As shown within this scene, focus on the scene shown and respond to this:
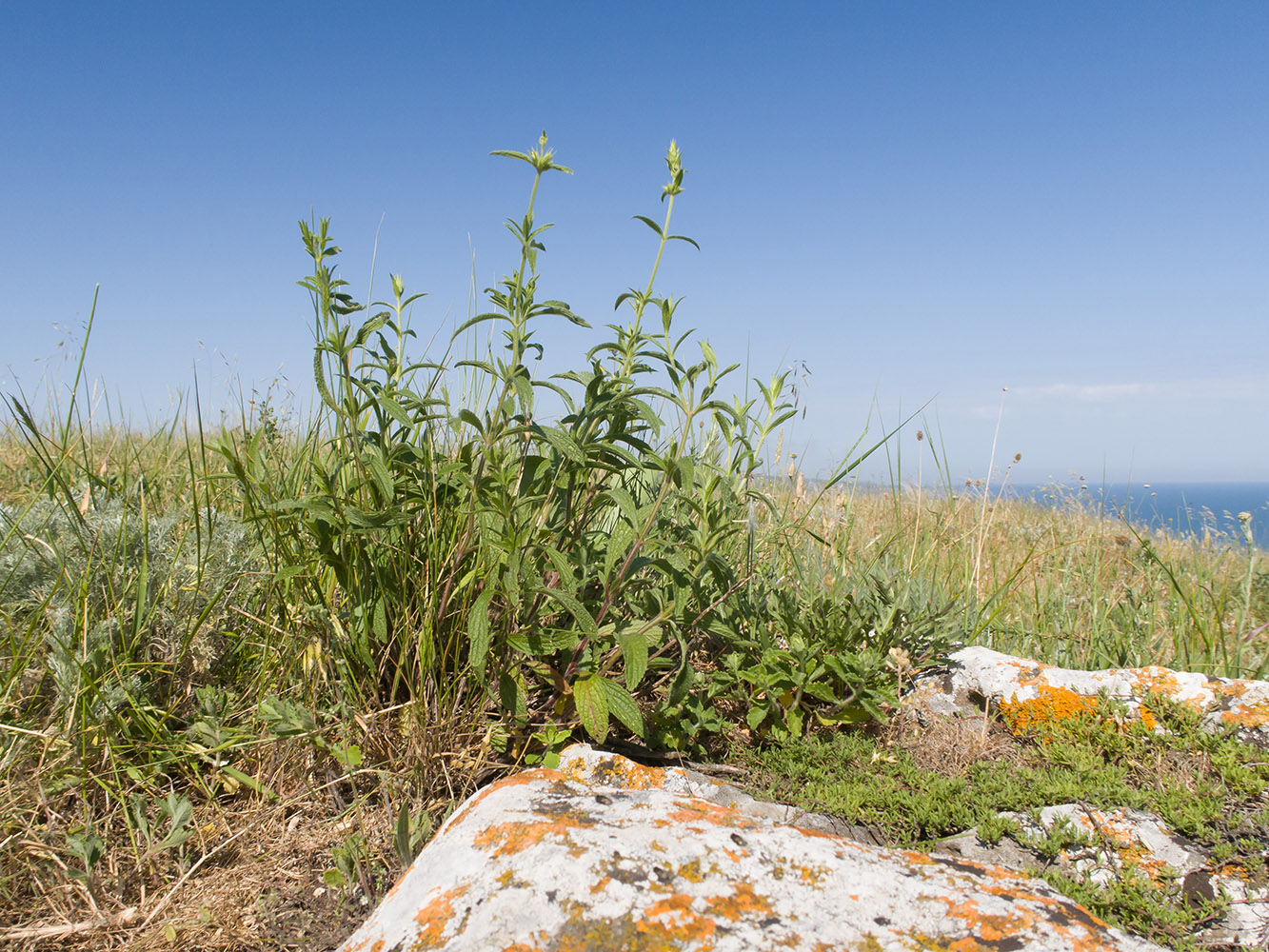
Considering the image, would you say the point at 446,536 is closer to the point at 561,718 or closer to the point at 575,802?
the point at 561,718

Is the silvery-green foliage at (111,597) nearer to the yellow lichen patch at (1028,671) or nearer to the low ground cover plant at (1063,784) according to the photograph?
the low ground cover plant at (1063,784)

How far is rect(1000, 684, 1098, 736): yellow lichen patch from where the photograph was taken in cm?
237

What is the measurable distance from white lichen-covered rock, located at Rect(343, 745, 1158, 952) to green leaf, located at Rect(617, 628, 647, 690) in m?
0.35

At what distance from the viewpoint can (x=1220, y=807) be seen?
1923 millimetres

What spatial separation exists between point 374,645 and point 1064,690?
7.16ft

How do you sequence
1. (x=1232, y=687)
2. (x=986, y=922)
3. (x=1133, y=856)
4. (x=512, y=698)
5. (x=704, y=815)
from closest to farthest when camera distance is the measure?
1. (x=986, y=922)
2. (x=704, y=815)
3. (x=1133, y=856)
4. (x=512, y=698)
5. (x=1232, y=687)

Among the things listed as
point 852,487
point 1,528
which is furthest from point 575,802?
point 852,487

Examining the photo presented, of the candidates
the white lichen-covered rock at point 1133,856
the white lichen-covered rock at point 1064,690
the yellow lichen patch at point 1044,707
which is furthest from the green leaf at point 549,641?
the yellow lichen patch at point 1044,707

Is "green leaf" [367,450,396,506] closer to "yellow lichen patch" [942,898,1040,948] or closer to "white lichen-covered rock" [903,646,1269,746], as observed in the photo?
"yellow lichen patch" [942,898,1040,948]

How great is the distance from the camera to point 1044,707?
239 centimetres

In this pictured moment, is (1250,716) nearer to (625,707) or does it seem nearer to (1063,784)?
(1063,784)

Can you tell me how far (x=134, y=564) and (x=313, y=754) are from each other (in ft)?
2.96

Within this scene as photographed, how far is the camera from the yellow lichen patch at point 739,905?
1304mm

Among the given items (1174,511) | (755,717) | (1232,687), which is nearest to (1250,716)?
(1232,687)
